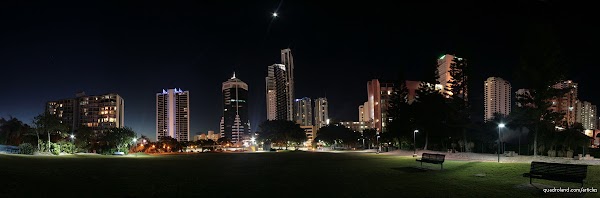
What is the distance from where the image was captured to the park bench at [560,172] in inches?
424

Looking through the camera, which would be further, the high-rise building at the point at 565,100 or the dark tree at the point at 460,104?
the dark tree at the point at 460,104

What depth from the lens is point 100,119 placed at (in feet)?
490

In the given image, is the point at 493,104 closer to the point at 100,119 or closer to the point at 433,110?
the point at 433,110

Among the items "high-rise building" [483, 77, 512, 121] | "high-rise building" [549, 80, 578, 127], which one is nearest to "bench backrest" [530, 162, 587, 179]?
"high-rise building" [549, 80, 578, 127]

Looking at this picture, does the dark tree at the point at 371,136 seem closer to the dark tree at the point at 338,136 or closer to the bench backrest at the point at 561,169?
the dark tree at the point at 338,136

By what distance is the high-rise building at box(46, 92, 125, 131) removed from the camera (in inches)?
5856

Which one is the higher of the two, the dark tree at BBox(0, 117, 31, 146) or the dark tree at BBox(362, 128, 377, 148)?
the dark tree at BBox(0, 117, 31, 146)

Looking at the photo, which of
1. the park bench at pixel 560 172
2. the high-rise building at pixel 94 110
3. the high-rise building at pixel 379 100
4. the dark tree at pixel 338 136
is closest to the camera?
the park bench at pixel 560 172

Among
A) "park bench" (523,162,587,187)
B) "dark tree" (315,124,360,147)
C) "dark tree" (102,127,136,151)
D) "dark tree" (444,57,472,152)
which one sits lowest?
"dark tree" (315,124,360,147)

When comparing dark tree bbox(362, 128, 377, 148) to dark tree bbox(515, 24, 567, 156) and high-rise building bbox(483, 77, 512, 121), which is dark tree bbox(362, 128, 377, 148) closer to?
high-rise building bbox(483, 77, 512, 121)

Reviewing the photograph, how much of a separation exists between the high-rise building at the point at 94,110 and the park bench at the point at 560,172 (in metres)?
153

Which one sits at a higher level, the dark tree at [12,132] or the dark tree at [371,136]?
the dark tree at [12,132]

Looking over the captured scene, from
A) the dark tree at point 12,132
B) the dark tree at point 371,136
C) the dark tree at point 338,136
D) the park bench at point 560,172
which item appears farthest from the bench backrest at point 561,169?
the dark tree at point 338,136

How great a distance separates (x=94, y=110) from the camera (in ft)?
494
